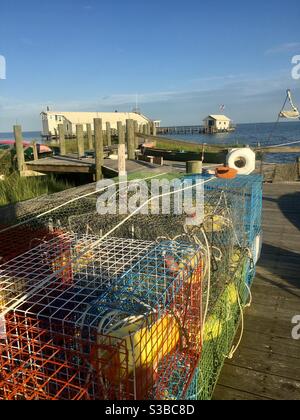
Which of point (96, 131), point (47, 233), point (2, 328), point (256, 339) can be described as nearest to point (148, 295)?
point (2, 328)

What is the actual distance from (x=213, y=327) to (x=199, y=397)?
0.49m

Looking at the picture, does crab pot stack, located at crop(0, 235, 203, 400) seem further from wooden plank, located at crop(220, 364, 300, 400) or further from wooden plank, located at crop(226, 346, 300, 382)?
wooden plank, located at crop(226, 346, 300, 382)

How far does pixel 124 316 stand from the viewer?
5.76 ft

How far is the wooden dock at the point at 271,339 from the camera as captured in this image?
2582 millimetres

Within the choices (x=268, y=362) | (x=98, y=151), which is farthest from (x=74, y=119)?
(x=268, y=362)

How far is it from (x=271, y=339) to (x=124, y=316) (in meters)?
1.99

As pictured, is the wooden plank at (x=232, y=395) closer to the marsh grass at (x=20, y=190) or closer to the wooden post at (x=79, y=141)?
the marsh grass at (x=20, y=190)

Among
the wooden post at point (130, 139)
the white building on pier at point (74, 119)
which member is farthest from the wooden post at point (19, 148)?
the white building on pier at point (74, 119)

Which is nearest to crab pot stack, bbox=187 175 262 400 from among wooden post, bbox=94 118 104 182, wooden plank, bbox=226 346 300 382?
wooden plank, bbox=226 346 300 382

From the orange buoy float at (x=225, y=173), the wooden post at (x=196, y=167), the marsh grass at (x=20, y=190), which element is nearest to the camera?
the orange buoy float at (x=225, y=173)

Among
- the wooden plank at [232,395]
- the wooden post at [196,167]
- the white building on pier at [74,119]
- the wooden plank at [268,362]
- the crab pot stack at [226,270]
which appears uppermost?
the white building on pier at [74,119]

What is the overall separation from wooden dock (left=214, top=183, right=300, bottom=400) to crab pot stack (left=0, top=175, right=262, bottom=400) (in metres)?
0.16

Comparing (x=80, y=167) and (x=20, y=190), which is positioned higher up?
(x=80, y=167)

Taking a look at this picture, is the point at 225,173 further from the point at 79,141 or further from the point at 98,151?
the point at 79,141
